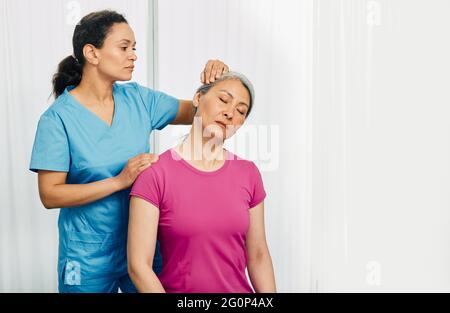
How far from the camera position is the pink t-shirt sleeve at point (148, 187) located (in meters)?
1.26

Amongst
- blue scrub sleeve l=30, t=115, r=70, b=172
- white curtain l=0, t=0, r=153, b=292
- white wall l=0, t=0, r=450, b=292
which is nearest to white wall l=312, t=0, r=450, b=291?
white wall l=0, t=0, r=450, b=292

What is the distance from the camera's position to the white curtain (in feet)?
7.07

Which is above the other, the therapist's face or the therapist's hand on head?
the therapist's face

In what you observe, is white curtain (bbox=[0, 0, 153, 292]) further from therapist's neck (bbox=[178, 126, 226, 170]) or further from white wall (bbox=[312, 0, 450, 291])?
therapist's neck (bbox=[178, 126, 226, 170])

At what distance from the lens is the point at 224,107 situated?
4.40 ft

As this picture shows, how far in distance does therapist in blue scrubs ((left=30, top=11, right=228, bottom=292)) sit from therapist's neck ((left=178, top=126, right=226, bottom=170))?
14 centimetres

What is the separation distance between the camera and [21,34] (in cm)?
215

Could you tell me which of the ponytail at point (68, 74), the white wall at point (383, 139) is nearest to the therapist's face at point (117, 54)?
the ponytail at point (68, 74)

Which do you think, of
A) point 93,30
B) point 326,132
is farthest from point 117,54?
point 326,132

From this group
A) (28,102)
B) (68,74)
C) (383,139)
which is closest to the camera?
(68,74)

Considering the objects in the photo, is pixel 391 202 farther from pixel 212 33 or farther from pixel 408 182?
pixel 212 33

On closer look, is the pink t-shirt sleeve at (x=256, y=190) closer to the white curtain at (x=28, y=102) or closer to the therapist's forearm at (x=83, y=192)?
the therapist's forearm at (x=83, y=192)

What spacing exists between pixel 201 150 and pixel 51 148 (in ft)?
1.20

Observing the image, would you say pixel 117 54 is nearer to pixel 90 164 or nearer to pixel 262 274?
pixel 90 164
